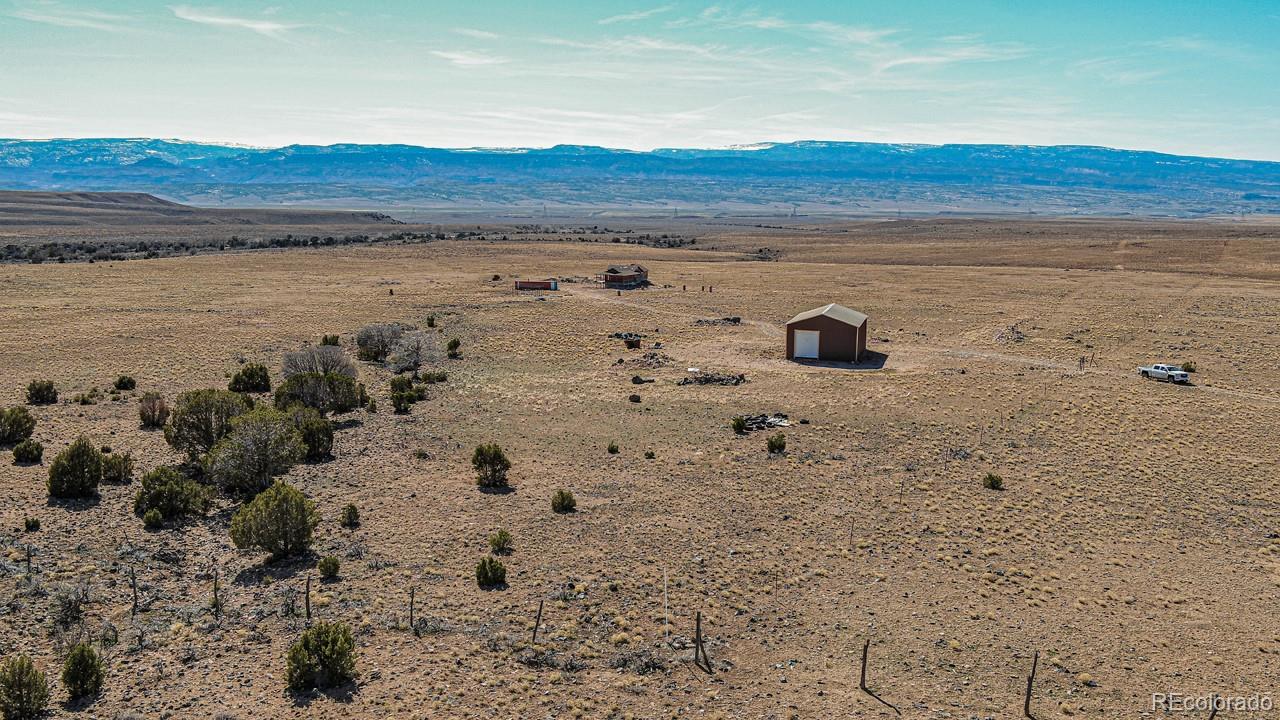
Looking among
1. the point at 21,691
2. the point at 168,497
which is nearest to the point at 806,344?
the point at 168,497

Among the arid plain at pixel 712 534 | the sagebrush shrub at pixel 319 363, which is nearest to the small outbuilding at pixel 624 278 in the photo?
the arid plain at pixel 712 534

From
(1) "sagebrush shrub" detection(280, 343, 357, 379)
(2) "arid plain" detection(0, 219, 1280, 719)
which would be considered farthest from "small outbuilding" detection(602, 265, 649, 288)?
(1) "sagebrush shrub" detection(280, 343, 357, 379)

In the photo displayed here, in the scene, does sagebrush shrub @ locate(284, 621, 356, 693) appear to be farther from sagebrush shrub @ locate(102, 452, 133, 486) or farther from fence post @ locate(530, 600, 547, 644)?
sagebrush shrub @ locate(102, 452, 133, 486)

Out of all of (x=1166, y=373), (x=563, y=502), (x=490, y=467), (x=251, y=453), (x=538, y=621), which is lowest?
(x=538, y=621)

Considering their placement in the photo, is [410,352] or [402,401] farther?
[410,352]

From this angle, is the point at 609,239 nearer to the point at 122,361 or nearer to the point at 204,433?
the point at 122,361

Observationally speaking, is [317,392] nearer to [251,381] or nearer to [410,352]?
[251,381]

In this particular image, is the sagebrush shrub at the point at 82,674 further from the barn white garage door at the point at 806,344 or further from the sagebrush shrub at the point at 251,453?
the barn white garage door at the point at 806,344

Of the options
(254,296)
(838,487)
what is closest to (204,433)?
(838,487)
